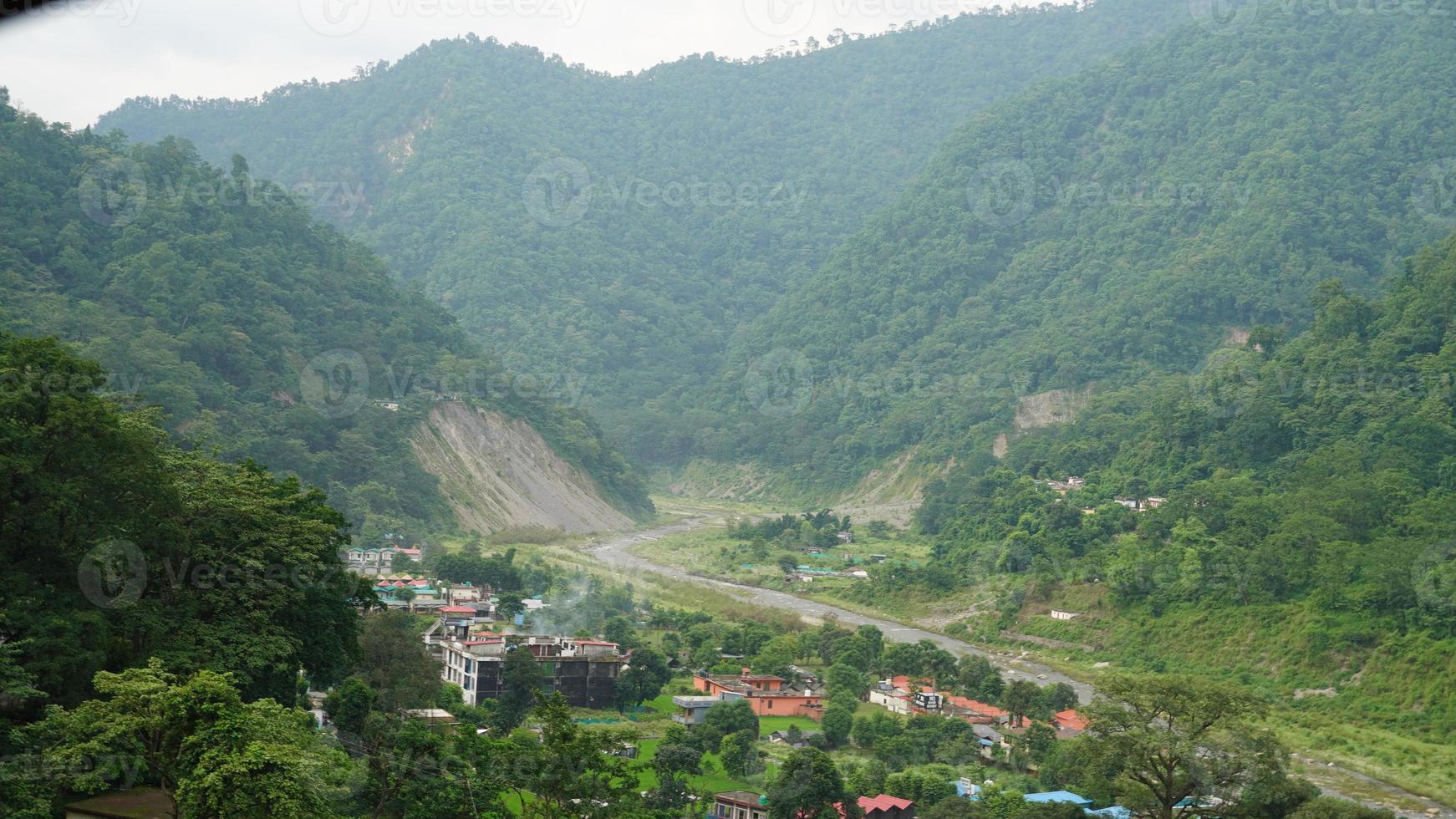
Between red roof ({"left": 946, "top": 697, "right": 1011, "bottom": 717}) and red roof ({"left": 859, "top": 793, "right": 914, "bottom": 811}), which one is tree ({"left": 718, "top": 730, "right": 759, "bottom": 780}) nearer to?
red roof ({"left": 859, "top": 793, "right": 914, "bottom": 811})

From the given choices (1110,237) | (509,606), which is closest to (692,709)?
(509,606)

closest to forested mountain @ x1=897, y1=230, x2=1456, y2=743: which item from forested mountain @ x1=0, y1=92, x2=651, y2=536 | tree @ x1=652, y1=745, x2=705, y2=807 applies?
tree @ x1=652, y1=745, x2=705, y2=807

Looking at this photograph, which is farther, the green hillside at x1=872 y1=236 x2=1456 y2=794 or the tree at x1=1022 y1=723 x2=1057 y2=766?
the green hillside at x1=872 y1=236 x2=1456 y2=794

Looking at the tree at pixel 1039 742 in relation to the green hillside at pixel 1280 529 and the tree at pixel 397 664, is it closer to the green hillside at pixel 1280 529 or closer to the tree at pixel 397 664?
the green hillside at pixel 1280 529

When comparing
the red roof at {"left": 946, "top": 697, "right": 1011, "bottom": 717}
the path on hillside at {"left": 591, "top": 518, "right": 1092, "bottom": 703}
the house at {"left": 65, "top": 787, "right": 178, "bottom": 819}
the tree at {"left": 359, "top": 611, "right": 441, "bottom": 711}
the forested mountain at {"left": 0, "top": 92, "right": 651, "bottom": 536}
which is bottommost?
the path on hillside at {"left": 591, "top": 518, "right": 1092, "bottom": 703}

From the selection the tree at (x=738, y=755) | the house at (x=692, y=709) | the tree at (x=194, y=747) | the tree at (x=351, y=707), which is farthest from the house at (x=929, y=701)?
the tree at (x=194, y=747)

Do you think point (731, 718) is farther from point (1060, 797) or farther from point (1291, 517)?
point (1291, 517)

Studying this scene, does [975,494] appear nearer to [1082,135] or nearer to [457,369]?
[457,369]
